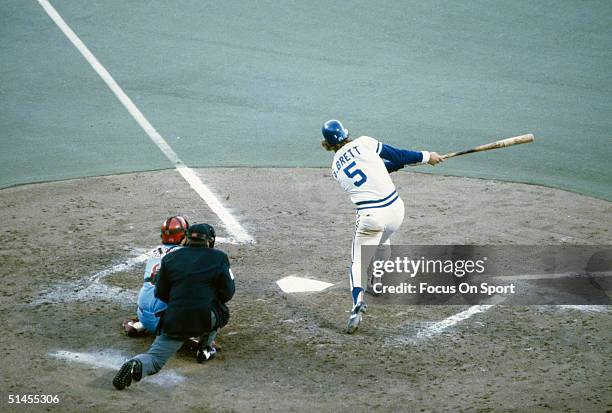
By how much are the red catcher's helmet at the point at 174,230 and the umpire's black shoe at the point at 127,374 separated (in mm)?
1303

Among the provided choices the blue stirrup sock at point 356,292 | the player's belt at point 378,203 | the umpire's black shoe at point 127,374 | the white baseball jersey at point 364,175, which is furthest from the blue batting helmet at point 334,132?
the umpire's black shoe at point 127,374

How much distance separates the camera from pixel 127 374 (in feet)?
20.1

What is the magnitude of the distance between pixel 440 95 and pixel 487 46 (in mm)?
2725

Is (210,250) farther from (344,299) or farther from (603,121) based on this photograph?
(603,121)

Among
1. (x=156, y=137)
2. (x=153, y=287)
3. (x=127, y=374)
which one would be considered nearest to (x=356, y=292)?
(x=153, y=287)

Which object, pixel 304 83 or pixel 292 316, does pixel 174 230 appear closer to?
pixel 292 316

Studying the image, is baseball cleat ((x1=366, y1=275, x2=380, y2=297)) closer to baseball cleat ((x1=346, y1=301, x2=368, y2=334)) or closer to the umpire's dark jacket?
baseball cleat ((x1=346, y1=301, x2=368, y2=334))

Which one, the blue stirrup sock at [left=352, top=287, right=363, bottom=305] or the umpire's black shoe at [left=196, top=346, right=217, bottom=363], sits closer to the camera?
the umpire's black shoe at [left=196, top=346, right=217, bottom=363]

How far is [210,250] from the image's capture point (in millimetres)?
6586

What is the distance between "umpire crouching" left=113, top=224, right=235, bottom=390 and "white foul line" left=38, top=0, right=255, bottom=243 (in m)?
2.76

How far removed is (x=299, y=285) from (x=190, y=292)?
203 cm

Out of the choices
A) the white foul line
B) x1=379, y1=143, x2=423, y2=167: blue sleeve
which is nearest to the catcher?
x1=379, y1=143, x2=423, y2=167: blue sleeve

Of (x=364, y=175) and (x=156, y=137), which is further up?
(x=364, y=175)

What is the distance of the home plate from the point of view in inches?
322
